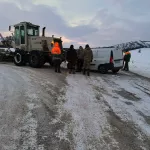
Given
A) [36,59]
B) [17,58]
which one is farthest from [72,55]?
[17,58]

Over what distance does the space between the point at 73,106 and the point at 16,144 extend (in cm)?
297

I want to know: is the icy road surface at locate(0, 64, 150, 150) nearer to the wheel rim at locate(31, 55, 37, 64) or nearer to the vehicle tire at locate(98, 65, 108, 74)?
the vehicle tire at locate(98, 65, 108, 74)

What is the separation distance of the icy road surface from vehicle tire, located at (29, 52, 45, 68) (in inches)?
266

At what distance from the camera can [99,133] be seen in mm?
5781

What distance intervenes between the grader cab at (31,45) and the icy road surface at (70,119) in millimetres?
7054

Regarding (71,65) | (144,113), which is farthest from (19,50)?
(144,113)

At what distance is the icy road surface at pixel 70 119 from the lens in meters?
5.22

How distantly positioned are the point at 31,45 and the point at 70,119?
12.1 metres

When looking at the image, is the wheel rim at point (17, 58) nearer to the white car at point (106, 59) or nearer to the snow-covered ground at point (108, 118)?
the white car at point (106, 59)

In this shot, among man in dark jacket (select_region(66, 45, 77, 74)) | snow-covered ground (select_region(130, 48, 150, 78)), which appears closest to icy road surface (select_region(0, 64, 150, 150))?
man in dark jacket (select_region(66, 45, 77, 74))

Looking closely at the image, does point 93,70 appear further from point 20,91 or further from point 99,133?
point 99,133

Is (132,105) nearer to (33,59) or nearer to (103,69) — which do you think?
(103,69)

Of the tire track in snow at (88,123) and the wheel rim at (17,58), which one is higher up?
the wheel rim at (17,58)

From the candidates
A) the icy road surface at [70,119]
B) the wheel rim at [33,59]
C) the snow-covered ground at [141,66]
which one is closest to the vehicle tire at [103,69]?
the snow-covered ground at [141,66]
